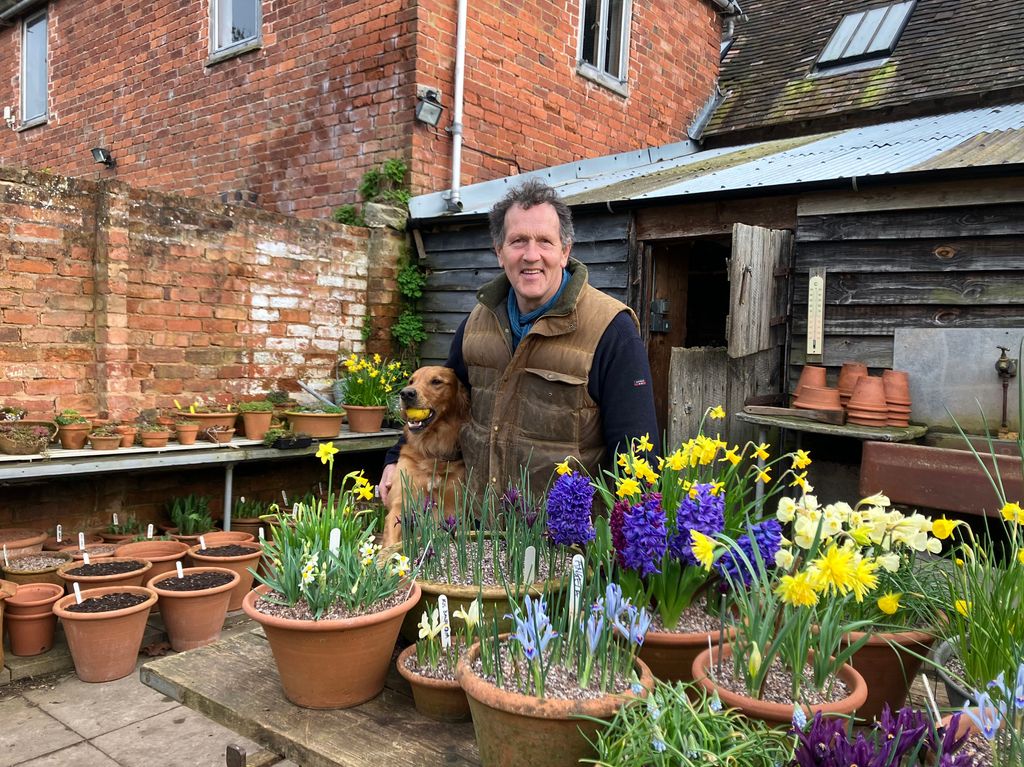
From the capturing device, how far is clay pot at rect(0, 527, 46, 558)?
4.70 m

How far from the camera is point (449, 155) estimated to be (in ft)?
24.0

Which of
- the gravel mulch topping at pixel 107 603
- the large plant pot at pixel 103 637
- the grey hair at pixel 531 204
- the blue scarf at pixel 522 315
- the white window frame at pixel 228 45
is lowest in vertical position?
the large plant pot at pixel 103 637

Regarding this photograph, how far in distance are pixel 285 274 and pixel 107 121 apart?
558 centimetres

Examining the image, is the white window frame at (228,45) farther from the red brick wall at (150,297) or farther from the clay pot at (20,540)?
the clay pot at (20,540)

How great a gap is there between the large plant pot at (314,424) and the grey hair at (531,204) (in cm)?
378

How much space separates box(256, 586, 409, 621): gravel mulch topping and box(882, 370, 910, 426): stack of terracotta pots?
394cm

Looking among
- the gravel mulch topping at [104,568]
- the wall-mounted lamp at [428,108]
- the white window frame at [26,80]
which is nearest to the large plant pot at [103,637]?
the gravel mulch topping at [104,568]

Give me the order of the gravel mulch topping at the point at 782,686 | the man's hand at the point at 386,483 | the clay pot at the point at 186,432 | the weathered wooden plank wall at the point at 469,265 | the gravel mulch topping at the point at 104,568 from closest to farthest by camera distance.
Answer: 1. the gravel mulch topping at the point at 782,686
2. the man's hand at the point at 386,483
3. the gravel mulch topping at the point at 104,568
4. the clay pot at the point at 186,432
5. the weathered wooden plank wall at the point at 469,265

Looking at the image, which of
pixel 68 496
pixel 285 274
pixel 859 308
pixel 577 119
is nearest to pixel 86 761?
pixel 68 496

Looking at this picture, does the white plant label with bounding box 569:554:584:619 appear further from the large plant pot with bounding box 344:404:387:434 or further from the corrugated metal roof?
the large plant pot with bounding box 344:404:387:434

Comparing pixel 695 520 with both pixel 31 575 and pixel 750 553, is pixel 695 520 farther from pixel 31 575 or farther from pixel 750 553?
pixel 31 575

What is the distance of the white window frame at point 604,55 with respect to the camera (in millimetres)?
8695

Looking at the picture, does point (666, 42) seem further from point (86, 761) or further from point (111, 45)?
point (86, 761)

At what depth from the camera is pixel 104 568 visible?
4438 millimetres
